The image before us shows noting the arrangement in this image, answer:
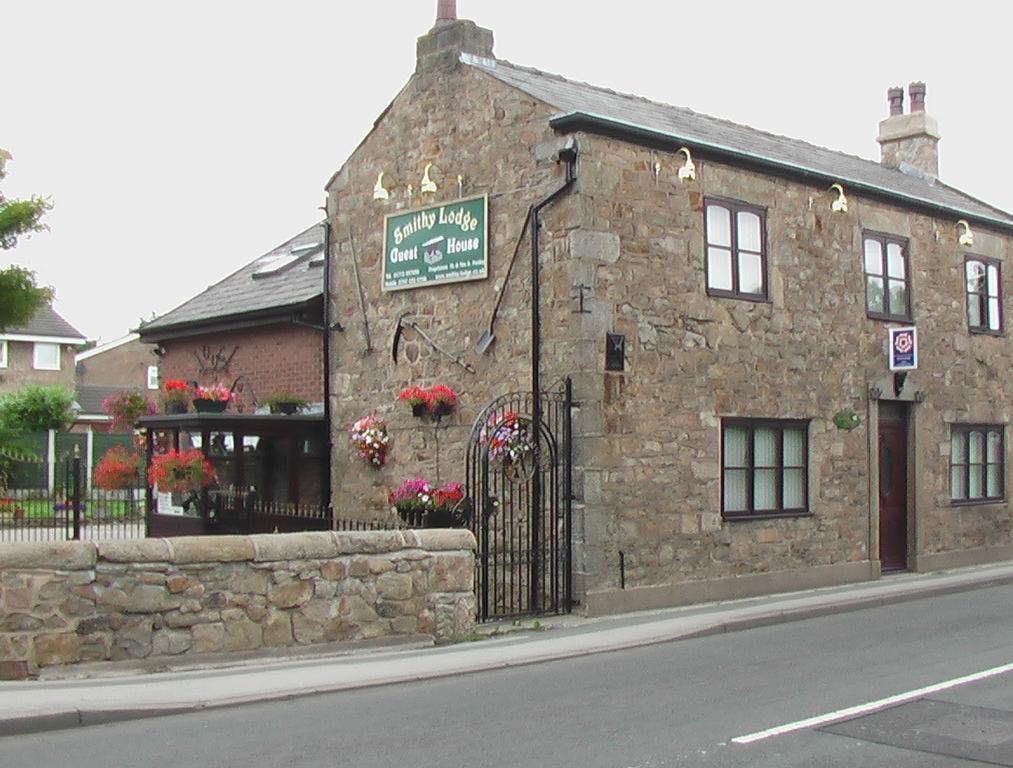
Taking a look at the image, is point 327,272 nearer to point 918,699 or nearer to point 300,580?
point 300,580

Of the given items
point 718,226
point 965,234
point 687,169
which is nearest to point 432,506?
point 687,169

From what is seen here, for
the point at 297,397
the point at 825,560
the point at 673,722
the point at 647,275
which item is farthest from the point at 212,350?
the point at 673,722

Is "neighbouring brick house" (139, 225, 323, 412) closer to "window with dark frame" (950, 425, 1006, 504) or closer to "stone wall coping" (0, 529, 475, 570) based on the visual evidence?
"stone wall coping" (0, 529, 475, 570)

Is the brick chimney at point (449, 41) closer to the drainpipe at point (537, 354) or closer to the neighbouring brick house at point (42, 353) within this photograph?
the drainpipe at point (537, 354)

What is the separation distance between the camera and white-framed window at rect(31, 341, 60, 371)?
5369 centimetres

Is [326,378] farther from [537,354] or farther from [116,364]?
[116,364]

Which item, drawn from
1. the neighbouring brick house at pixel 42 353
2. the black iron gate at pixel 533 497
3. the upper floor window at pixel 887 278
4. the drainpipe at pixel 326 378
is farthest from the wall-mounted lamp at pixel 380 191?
the neighbouring brick house at pixel 42 353

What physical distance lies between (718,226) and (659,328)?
6.14 feet

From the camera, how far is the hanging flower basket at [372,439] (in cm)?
1677

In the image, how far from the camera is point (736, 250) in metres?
16.2

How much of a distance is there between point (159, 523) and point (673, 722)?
12.1 meters

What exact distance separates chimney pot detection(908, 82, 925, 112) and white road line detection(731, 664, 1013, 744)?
52.3ft

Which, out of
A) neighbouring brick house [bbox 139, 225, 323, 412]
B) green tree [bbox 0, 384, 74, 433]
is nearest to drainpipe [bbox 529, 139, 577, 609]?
neighbouring brick house [bbox 139, 225, 323, 412]

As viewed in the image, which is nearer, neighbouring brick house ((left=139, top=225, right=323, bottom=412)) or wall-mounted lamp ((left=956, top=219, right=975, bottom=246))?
neighbouring brick house ((left=139, top=225, right=323, bottom=412))
